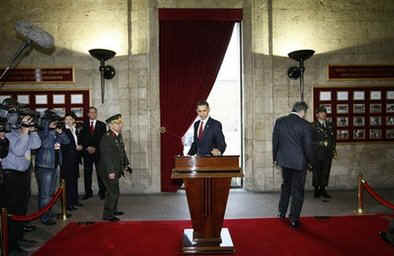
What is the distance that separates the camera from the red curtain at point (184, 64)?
6.62m

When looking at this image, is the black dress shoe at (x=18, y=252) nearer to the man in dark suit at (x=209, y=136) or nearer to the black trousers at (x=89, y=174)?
the man in dark suit at (x=209, y=136)

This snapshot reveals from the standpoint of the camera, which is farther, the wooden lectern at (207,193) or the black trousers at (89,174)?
the black trousers at (89,174)

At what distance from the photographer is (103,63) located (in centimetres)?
641

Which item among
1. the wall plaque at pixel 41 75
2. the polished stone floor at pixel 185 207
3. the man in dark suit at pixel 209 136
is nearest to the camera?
the man in dark suit at pixel 209 136

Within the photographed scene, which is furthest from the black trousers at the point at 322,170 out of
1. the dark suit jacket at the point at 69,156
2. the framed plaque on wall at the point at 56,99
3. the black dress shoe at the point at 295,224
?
the framed plaque on wall at the point at 56,99

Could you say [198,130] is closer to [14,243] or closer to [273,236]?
[273,236]

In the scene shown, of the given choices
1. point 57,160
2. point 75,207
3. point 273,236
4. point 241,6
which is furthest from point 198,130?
point 241,6

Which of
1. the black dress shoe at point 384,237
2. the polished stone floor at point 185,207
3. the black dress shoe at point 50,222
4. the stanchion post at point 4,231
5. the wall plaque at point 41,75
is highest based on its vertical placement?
the wall plaque at point 41,75

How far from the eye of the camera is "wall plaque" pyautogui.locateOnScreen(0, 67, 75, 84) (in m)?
A: 6.59

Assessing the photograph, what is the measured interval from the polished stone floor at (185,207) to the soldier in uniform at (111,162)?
34 centimetres

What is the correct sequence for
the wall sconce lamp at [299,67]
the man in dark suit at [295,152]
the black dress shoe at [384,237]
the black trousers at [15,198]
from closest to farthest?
the black trousers at [15,198], the black dress shoe at [384,237], the man in dark suit at [295,152], the wall sconce lamp at [299,67]

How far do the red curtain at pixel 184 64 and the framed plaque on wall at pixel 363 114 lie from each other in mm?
2772

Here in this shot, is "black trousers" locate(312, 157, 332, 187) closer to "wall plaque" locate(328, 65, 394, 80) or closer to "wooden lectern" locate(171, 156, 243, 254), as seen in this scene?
"wall plaque" locate(328, 65, 394, 80)

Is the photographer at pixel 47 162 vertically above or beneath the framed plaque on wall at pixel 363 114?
beneath
